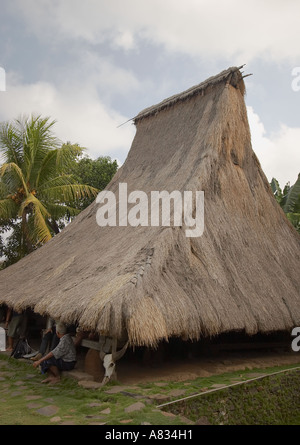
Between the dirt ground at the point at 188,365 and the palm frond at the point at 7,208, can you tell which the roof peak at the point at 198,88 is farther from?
the dirt ground at the point at 188,365

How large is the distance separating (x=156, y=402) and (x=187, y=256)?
100 inches

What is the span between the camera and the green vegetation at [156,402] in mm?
4836

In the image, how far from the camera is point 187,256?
23.6 ft

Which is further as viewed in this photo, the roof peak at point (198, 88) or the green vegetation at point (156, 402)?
the roof peak at point (198, 88)

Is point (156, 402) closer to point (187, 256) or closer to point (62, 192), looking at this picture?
point (187, 256)

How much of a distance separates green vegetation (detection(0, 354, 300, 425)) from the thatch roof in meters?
0.70

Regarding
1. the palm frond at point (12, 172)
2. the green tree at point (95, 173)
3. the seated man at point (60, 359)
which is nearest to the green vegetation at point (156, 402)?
the seated man at point (60, 359)

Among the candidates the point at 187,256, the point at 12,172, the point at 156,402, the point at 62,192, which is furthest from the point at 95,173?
the point at 156,402

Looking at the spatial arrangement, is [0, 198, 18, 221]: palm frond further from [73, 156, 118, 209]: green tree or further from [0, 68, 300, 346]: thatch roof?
[73, 156, 118, 209]: green tree

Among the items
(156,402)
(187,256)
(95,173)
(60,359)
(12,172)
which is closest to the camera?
(156,402)

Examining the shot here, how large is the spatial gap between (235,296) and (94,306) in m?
2.53

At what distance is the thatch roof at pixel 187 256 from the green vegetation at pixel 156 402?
27.7 inches

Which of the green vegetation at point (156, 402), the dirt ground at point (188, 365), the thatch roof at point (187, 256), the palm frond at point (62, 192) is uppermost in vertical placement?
the palm frond at point (62, 192)
